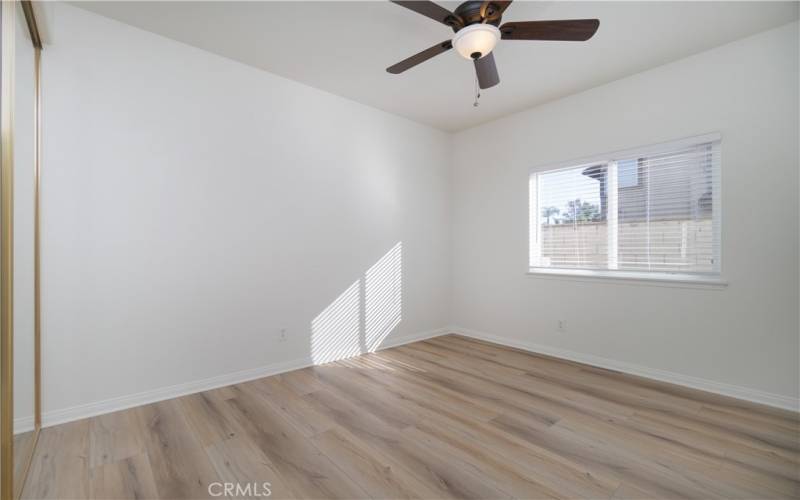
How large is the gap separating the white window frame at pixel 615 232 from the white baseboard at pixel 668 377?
0.76m

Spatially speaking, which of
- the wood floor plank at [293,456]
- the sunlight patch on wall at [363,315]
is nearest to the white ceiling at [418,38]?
the sunlight patch on wall at [363,315]

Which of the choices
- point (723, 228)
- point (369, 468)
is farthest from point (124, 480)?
point (723, 228)

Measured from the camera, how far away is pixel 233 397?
2660 mm

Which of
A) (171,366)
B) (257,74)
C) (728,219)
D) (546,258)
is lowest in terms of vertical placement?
(171,366)

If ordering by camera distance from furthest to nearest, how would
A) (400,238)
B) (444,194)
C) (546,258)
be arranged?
(444,194)
(400,238)
(546,258)

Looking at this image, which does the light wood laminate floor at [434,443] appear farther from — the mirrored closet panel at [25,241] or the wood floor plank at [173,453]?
the mirrored closet panel at [25,241]

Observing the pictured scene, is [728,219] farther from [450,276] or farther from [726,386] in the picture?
[450,276]

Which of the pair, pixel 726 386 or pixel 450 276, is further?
pixel 450 276

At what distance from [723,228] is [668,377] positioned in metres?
1.30

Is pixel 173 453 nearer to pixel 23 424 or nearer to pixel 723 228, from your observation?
pixel 23 424

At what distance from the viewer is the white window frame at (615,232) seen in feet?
9.21

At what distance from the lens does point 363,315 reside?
386 cm

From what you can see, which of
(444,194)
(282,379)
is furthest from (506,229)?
(282,379)

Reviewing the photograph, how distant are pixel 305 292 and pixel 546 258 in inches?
104
